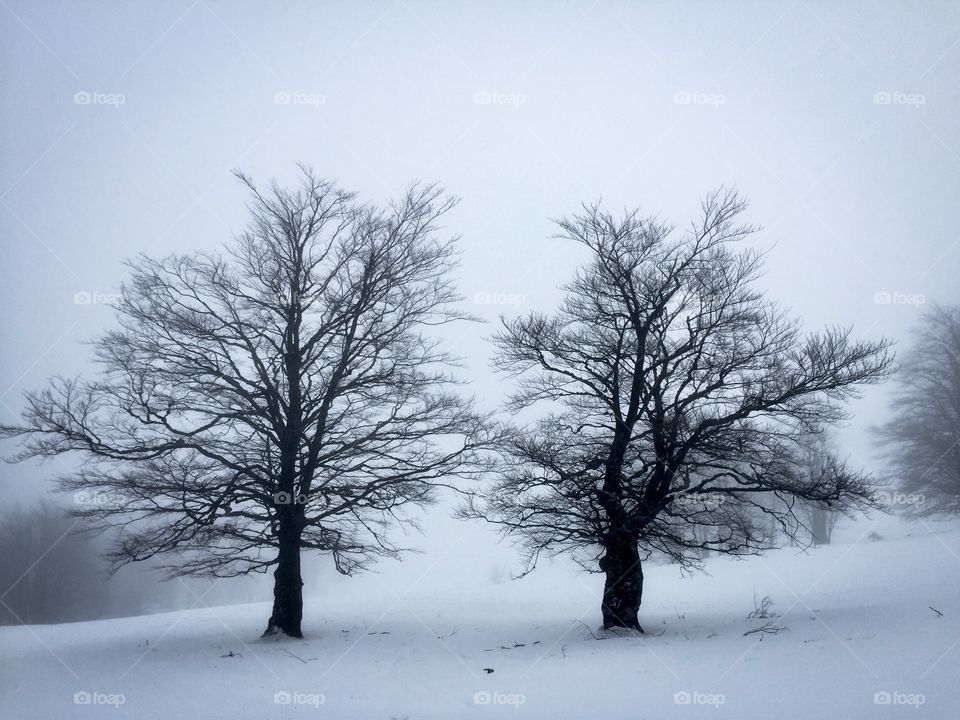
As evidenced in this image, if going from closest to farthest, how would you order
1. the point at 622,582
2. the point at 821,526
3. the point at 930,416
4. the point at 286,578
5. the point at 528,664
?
the point at 528,664
the point at 622,582
the point at 286,578
the point at 930,416
the point at 821,526

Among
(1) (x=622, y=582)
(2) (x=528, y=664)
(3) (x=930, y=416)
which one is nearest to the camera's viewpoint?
(2) (x=528, y=664)

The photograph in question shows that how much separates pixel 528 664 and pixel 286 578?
545 cm

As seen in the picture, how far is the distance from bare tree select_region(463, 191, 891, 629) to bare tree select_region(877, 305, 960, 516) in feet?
33.7

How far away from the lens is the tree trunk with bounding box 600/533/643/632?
37.9ft

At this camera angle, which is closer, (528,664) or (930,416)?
(528,664)

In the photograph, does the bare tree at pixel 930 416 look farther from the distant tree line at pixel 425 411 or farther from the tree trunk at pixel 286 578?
the tree trunk at pixel 286 578

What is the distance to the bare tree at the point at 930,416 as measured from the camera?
1842cm

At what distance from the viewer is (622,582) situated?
1162 centimetres

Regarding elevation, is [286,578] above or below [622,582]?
→ above

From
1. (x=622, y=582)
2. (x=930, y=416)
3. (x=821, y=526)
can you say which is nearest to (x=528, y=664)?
(x=622, y=582)

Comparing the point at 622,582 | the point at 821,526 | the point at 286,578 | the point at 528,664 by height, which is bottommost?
the point at 821,526

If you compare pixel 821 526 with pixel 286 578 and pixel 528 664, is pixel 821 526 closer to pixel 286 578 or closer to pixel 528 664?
pixel 528 664

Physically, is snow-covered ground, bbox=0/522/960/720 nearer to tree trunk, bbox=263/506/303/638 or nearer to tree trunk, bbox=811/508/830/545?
tree trunk, bbox=263/506/303/638

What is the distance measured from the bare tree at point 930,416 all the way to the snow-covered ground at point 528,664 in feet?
19.0
